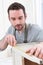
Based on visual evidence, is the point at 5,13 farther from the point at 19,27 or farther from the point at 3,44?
the point at 3,44

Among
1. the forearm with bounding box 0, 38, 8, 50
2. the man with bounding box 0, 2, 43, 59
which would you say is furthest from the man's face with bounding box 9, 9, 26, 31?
the forearm with bounding box 0, 38, 8, 50

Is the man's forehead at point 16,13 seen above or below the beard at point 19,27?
above

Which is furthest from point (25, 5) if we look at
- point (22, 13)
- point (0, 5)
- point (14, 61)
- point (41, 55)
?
point (41, 55)

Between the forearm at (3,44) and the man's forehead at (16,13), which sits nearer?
the forearm at (3,44)

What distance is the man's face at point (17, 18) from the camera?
1119 millimetres

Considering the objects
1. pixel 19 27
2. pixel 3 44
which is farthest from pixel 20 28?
pixel 3 44

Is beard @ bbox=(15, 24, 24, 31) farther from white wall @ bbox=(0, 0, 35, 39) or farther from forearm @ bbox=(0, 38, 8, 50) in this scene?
forearm @ bbox=(0, 38, 8, 50)

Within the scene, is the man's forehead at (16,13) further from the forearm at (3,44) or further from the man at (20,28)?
the forearm at (3,44)

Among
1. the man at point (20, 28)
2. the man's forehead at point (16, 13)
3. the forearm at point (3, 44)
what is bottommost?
the forearm at point (3, 44)

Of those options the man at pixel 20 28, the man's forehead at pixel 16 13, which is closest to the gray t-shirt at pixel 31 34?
the man at pixel 20 28

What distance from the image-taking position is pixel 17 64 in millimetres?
598

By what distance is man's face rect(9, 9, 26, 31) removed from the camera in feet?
3.67

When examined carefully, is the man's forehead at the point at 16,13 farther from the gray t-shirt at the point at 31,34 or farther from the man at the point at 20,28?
the gray t-shirt at the point at 31,34

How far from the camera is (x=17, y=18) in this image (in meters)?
1.13
